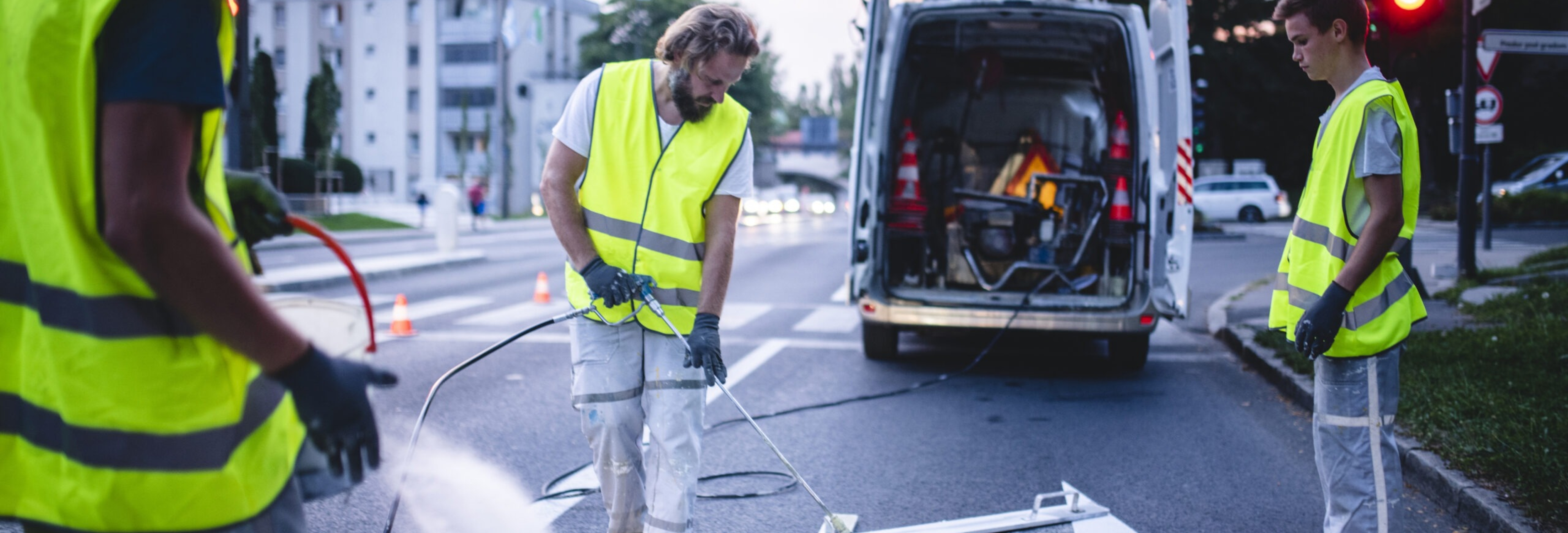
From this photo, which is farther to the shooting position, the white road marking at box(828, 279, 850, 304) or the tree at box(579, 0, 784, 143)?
the tree at box(579, 0, 784, 143)

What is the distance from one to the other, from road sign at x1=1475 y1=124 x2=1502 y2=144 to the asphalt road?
4.84 m

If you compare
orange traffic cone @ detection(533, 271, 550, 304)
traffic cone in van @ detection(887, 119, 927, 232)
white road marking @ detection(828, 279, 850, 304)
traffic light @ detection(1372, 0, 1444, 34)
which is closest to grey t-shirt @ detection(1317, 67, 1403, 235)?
traffic cone in van @ detection(887, 119, 927, 232)

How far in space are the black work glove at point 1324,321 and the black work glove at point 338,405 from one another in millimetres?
2222

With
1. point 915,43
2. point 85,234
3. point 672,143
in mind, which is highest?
point 915,43

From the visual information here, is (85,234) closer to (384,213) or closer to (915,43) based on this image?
(915,43)

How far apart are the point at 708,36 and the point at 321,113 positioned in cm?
3358

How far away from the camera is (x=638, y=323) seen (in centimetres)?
294

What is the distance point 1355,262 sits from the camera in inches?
110

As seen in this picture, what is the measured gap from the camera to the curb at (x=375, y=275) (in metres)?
12.0

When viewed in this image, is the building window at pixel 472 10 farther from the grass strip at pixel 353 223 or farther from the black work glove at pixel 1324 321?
the black work glove at pixel 1324 321

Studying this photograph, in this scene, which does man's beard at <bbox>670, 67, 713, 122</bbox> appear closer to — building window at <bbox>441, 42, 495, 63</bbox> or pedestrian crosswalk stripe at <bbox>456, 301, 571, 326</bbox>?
pedestrian crosswalk stripe at <bbox>456, 301, 571, 326</bbox>

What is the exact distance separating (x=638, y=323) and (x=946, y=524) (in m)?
1.44

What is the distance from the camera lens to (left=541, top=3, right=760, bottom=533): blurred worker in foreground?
288 cm

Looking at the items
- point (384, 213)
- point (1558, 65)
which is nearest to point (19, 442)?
point (384, 213)
